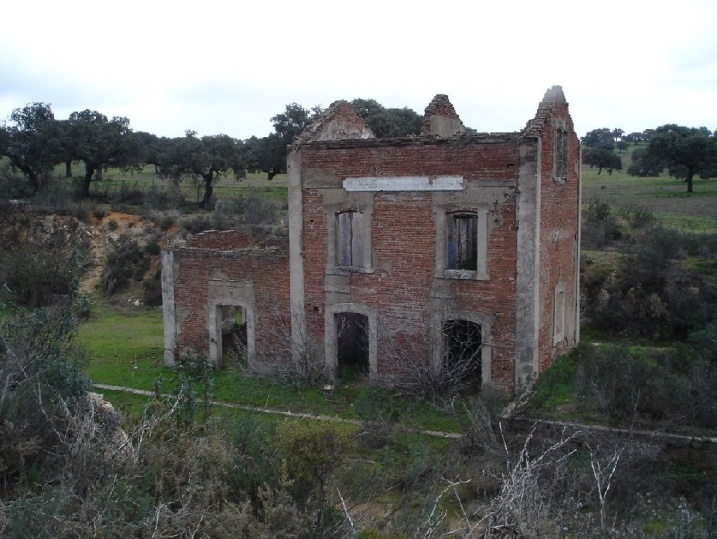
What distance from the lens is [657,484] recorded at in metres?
11.3

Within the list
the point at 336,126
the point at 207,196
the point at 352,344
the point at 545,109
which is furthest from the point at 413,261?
the point at 207,196

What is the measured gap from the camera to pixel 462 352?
1634 centimetres

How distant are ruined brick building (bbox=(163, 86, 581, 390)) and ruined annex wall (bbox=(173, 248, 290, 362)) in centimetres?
4

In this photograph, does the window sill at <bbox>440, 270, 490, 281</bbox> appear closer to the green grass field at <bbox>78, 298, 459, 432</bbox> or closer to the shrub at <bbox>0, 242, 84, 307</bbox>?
the green grass field at <bbox>78, 298, 459, 432</bbox>

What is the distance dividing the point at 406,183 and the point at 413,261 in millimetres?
1838

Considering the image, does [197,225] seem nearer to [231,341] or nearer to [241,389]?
[231,341]

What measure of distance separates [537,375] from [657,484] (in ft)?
15.3

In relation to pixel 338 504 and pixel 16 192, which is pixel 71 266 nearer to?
pixel 338 504

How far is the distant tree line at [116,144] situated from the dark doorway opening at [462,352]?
26.1 m

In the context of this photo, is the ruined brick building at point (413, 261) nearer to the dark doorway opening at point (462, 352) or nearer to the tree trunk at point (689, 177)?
the dark doorway opening at point (462, 352)

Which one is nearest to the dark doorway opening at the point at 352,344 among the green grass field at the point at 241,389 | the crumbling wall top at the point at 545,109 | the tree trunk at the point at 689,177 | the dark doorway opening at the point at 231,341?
the green grass field at the point at 241,389

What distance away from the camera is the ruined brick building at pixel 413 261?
15494mm

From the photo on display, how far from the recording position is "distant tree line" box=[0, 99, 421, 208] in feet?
137

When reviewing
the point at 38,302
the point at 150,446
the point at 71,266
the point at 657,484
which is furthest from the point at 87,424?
the point at 38,302
